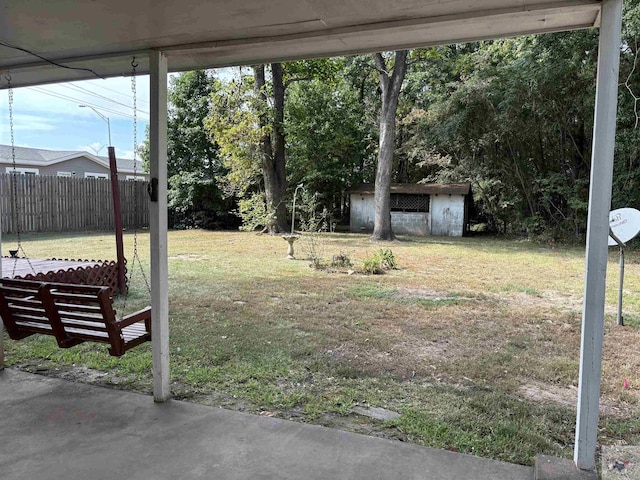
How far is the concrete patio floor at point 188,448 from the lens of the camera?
7.45ft

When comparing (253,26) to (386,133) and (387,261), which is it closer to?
(387,261)

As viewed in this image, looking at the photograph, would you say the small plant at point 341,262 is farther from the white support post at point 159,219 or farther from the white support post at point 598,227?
the white support post at point 598,227

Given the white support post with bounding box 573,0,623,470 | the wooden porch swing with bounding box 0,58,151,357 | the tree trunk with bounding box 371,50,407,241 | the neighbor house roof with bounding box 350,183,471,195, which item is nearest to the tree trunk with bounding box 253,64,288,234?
the tree trunk with bounding box 371,50,407,241

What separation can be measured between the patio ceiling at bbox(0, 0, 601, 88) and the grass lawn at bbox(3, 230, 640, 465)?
237cm

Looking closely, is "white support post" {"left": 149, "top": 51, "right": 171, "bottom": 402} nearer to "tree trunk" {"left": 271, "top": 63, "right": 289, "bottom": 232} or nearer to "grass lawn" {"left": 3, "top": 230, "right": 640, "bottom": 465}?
"grass lawn" {"left": 3, "top": 230, "right": 640, "bottom": 465}

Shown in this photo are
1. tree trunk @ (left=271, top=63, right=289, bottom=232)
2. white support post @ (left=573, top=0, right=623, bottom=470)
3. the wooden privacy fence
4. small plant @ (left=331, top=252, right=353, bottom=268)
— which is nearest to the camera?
white support post @ (left=573, top=0, right=623, bottom=470)

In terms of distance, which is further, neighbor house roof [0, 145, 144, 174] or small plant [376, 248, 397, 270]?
neighbor house roof [0, 145, 144, 174]

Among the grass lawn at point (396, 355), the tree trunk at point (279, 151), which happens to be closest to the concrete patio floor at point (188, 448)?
the grass lawn at point (396, 355)

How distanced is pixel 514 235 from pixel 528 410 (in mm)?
16357

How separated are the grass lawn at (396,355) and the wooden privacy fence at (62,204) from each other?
766 cm

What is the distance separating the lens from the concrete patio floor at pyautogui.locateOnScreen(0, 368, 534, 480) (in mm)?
2270

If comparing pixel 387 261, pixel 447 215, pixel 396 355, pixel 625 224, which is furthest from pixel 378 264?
pixel 447 215

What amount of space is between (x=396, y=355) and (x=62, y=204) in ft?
44.4

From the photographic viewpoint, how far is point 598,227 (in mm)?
2223
